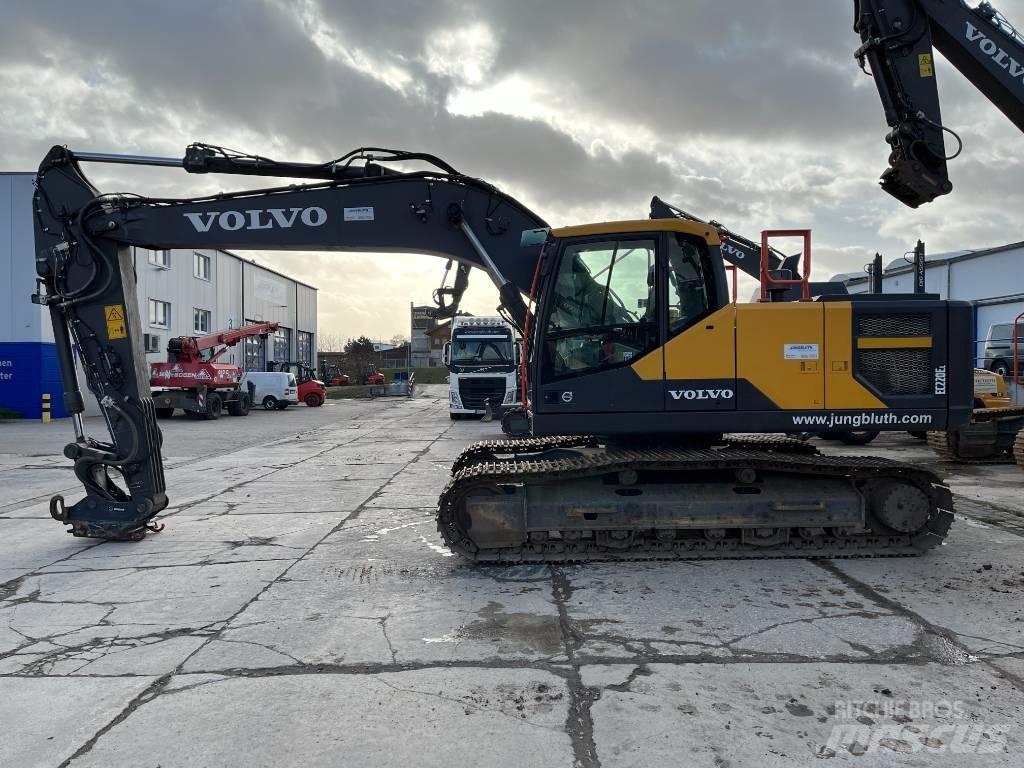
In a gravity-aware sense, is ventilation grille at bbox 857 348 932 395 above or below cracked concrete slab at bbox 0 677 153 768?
above

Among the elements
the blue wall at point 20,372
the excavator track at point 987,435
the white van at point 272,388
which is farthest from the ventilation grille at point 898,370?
the white van at point 272,388

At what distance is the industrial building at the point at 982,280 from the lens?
26.1m

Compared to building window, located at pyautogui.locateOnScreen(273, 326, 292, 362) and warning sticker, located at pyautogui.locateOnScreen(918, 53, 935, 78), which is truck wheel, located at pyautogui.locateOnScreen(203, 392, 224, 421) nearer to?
building window, located at pyautogui.locateOnScreen(273, 326, 292, 362)

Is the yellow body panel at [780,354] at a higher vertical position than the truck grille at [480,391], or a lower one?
higher

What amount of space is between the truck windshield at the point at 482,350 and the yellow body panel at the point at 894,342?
55.6 feet

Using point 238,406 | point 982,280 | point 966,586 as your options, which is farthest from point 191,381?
point 982,280

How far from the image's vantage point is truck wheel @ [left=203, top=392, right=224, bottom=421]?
A: 26.8 meters

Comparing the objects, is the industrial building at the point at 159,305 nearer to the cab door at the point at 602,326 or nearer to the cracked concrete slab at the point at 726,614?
the cab door at the point at 602,326

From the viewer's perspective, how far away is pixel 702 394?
6.05 metres

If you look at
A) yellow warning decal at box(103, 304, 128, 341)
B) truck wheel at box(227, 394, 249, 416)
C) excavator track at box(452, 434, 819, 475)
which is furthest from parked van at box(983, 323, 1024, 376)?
truck wheel at box(227, 394, 249, 416)

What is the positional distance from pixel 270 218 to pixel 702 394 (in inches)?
173

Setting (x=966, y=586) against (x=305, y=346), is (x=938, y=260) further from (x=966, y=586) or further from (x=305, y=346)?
(x=305, y=346)

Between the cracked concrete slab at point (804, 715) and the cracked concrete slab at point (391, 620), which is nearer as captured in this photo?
the cracked concrete slab at point (804, 715)

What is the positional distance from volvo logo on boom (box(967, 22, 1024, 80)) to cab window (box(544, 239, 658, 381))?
3.93 meters
